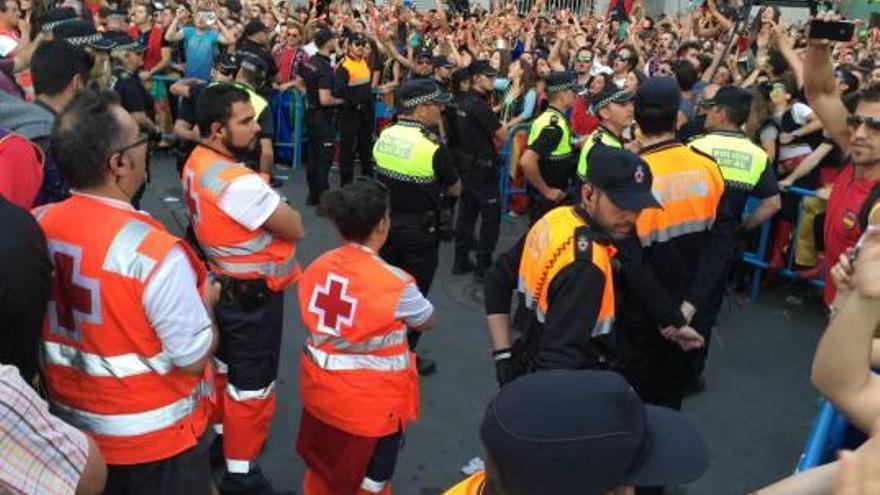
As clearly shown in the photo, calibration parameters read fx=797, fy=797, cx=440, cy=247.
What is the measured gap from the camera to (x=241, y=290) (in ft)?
12.6

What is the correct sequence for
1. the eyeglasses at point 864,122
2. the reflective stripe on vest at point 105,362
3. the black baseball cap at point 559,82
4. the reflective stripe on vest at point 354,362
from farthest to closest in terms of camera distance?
the black baseball cap at point 559,82 < the eyeglasses at point 864,122 < the reflective stripe on vest at point 354,362 < the reflective stripe on vest at point 105,362

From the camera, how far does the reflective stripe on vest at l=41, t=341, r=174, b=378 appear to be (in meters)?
2.66

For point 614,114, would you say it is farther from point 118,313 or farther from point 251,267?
point 118,313

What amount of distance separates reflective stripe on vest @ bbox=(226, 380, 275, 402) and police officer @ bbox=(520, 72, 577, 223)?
3.29 meters

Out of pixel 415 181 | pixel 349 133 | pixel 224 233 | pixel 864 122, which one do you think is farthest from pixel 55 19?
pixel 864 122

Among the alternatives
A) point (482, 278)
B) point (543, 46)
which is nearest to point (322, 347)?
point (482, 278)

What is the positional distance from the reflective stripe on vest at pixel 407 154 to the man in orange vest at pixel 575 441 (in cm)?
392

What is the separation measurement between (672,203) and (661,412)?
2.34 meters

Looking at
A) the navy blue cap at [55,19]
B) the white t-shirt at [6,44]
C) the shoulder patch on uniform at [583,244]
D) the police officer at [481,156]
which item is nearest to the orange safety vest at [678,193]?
the shoulder patch on uniform at [583,244]

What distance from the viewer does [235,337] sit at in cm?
389

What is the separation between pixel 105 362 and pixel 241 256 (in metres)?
1.19

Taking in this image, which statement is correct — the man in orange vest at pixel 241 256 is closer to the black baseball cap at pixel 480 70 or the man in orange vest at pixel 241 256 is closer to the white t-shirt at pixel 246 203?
the white t-shirt at pixel 246 203

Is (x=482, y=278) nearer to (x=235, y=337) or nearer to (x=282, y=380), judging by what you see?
(x=282, y=380)

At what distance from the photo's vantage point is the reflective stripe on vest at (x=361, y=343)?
333 cm
